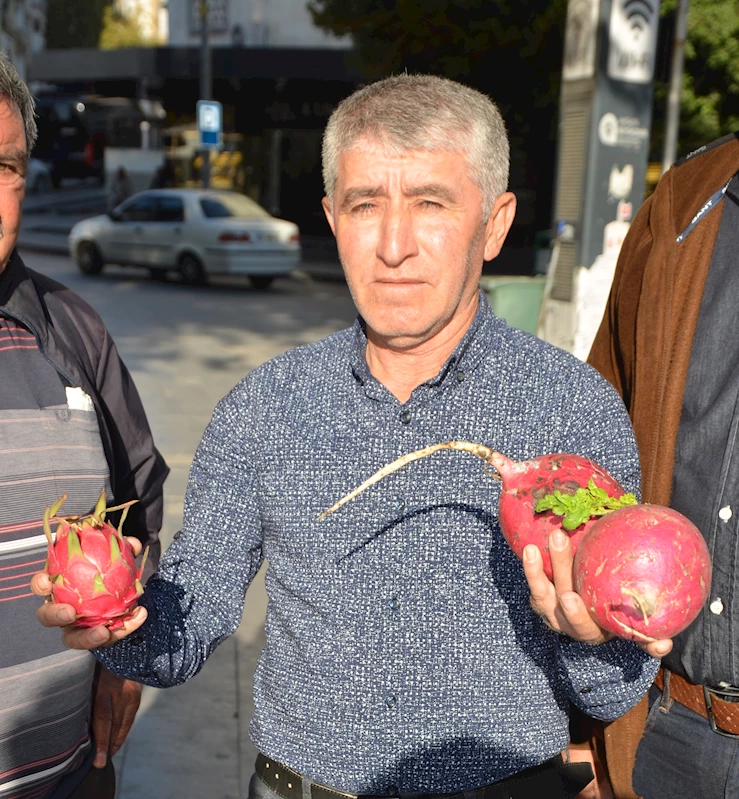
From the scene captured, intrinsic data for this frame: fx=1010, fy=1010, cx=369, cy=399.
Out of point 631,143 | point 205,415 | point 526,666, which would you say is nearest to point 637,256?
point 526,666

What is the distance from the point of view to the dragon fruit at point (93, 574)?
70.4 inches

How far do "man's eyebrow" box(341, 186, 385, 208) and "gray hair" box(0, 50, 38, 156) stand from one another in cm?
90

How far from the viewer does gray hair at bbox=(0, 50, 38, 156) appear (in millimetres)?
2386

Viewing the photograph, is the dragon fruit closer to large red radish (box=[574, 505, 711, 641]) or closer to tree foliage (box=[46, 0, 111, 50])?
large red radish (box=[574, 505, 711, 641])

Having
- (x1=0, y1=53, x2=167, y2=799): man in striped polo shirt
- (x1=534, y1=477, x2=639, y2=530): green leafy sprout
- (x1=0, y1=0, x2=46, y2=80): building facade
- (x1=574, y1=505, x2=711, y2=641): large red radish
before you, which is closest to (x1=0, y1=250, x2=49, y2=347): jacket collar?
(x1=0, y1=53, x2=167, y2=799): man in striped polo shirt

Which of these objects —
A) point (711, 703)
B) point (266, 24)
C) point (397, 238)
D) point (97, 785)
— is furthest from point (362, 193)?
point (266, 24)

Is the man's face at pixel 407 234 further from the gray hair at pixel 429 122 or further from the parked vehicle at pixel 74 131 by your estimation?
the parked vehicle at pixel 74 131

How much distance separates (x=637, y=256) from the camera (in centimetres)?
261

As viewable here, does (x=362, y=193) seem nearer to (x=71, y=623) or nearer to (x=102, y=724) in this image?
(x=71, y=623)

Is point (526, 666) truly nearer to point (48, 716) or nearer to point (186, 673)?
point (186, 673)

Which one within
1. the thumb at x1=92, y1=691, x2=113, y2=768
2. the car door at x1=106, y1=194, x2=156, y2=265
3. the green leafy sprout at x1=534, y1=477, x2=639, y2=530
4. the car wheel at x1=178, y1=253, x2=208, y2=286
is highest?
the green leafy sprout at x1=534, y1=477, x2=639, y2=530

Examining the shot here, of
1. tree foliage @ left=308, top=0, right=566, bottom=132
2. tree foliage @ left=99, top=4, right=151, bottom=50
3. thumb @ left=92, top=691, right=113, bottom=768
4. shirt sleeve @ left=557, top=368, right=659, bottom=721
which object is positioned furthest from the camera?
tree foliage @ left=99, top=4, right=151, bottom=50

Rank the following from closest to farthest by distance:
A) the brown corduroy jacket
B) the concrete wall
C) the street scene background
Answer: the brown corduroy jacket
the street scene background
the concrete wall

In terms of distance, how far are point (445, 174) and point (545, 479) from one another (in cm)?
66
